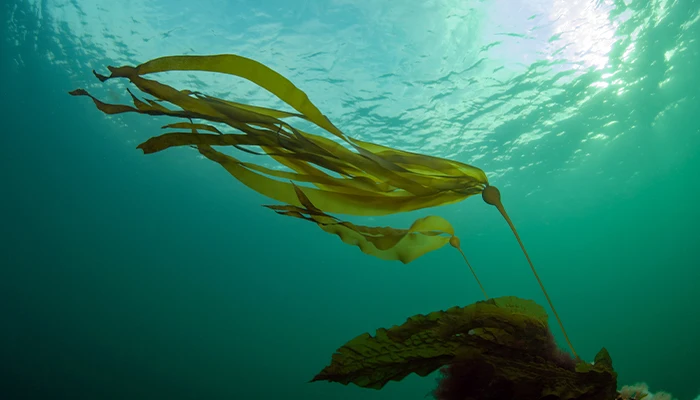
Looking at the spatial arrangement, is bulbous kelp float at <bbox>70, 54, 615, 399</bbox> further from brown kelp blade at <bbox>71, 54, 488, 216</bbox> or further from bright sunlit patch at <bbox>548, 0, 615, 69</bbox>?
bright sunlit patch at <bbox>548, 0, 615, 69</bbox>

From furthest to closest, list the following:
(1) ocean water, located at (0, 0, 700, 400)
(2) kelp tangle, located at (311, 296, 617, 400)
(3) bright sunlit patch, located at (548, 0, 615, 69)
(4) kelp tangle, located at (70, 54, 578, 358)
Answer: (1) ocean water, located at (0, 0, 700, 400) < (3) bright sunlit patch, located at (548, 0, 615, 69) < (4) kelp tangle, located at (70, 54, 578, 358) < (2) kelp tangle, located at (311, 296, 617, 400)

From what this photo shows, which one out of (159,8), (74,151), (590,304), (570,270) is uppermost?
(74,151)

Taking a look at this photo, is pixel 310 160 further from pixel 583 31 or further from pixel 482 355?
pixel 583 31

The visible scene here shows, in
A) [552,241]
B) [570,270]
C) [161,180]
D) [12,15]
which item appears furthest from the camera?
[570,270]

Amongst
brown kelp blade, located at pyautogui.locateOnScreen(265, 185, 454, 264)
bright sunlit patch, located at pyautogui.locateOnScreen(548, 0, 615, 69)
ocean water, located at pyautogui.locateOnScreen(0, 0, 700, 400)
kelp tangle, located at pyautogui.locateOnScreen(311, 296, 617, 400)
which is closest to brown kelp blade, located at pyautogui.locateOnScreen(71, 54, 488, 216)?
brown kelp blade, located at pyautogui.locateOnScreen(265, 185, 454, 264)

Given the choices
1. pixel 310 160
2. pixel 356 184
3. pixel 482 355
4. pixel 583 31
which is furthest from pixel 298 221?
pixel 482 355

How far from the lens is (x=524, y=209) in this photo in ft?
99.5

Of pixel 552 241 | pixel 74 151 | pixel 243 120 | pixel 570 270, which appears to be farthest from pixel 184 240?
pixel 570 270

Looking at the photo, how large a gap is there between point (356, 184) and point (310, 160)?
9.1 inches

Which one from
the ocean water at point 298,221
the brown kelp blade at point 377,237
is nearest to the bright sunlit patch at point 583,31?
the ocean water at point 298,221

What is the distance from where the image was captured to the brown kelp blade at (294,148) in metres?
1.14

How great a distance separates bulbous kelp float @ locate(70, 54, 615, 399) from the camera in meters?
1.05

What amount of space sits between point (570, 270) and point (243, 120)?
251 ft

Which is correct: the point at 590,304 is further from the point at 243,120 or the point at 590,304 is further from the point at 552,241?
the point at 243,120
